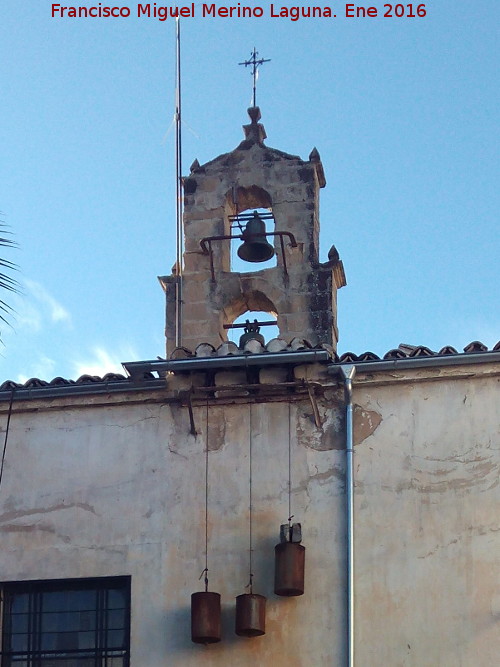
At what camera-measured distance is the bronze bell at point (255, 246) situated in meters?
16.1

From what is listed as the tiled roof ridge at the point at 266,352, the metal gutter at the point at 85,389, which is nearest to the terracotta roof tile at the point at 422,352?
the tiled roof ridge at the point at 266,352

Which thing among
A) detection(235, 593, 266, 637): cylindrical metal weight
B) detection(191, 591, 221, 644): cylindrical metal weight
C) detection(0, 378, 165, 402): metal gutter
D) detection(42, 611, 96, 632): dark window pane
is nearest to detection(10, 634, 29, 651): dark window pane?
detection(42, 611, 96, 632): dark window pane

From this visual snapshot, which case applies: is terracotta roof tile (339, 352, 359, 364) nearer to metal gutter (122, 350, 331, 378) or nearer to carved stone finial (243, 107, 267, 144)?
metal gutter (122, 350, 331, 378)

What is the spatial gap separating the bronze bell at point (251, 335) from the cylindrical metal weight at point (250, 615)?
275cm

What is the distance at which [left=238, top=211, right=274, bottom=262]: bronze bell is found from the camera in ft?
53.0

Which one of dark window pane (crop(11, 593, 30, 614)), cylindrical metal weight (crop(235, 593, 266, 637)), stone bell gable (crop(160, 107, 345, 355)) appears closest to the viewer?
cylindrical metal weight (crop(235, 593, 266, 637))

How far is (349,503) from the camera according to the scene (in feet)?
44.1

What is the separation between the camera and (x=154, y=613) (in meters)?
13.4

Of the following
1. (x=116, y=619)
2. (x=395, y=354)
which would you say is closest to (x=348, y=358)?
(x=395, y=354)

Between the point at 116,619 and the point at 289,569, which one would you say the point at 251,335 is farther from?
the point at 116,619

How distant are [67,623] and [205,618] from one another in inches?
59.1

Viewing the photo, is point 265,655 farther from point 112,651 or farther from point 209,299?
point 209,299

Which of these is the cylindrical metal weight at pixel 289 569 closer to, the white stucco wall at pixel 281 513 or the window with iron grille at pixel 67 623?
the white stucco wall at pixel 281 513

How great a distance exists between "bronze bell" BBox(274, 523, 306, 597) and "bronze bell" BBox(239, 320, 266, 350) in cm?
219
